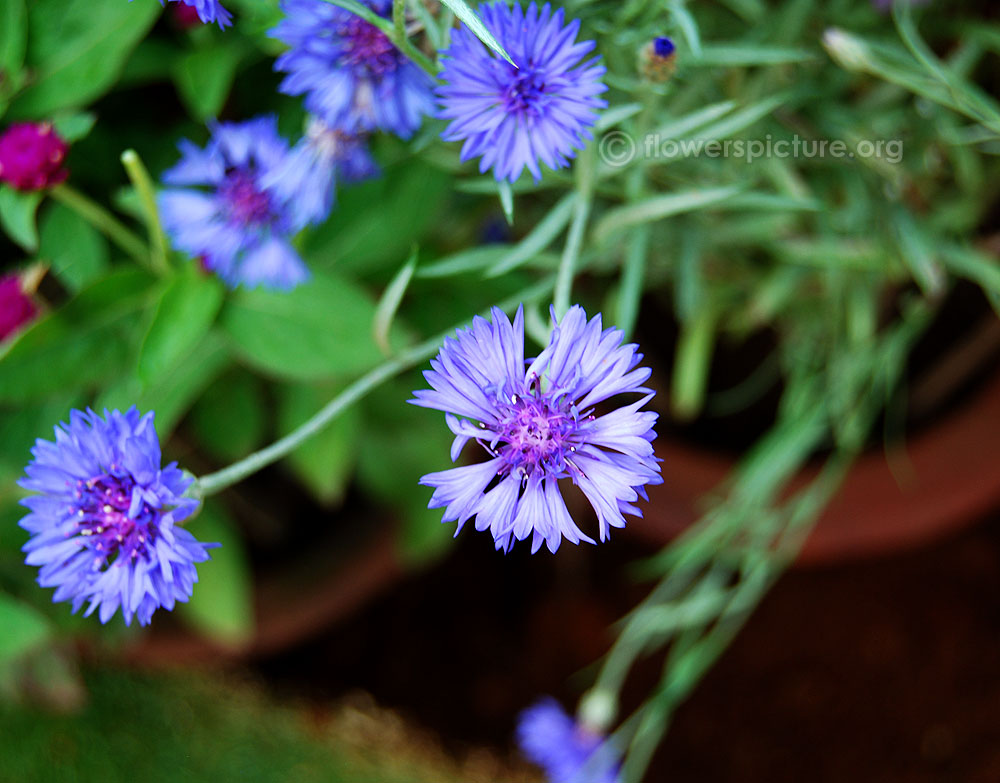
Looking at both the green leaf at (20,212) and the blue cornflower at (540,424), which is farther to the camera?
the green leaf at (20,212)

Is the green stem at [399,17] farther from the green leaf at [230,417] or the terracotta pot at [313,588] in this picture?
the terracotta pot at [313,588]

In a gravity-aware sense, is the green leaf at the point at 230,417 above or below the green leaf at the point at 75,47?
below

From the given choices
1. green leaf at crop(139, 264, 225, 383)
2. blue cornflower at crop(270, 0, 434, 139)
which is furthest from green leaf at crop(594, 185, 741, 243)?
green leaf at crop(139, 264, 225, 383)

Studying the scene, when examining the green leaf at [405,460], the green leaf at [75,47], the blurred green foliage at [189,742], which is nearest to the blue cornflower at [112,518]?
the green leaf at [75,47]

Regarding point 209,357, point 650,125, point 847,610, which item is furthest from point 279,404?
point 847,610

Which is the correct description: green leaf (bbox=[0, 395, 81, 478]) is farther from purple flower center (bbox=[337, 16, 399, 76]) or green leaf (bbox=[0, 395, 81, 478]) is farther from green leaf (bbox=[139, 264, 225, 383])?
purple flower center (bbox=[337, 16, 399, 76])

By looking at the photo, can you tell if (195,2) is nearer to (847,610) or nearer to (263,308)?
(263,308)

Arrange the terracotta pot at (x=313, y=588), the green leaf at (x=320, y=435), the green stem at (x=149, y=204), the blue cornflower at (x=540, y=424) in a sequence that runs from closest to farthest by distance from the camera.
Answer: the blue cornflower at (x=540, y=424) < the green stem at (x=149, y=204) < the green leaf at (x=320, y=435) < the terracotta pot at (x=313, y=588)

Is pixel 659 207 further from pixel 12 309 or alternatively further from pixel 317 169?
pixel 12 309
